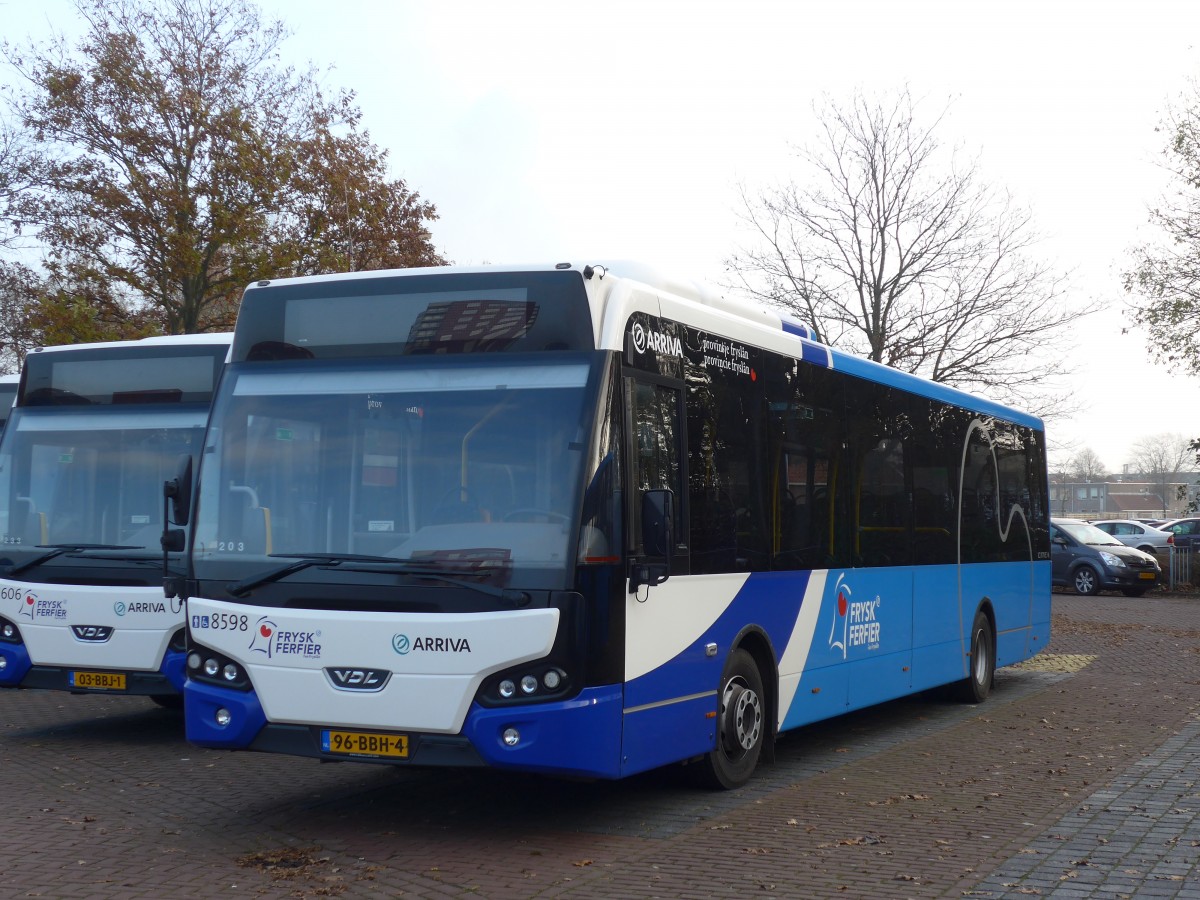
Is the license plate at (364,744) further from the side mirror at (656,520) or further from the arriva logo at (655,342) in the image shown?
the arriva logo at (655,342)

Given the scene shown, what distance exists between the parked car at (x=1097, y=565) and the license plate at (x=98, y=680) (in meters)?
25.7

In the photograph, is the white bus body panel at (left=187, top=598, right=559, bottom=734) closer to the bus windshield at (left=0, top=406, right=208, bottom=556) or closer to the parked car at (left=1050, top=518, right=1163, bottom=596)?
the bus windshield at (left=0, top=406, right=208, bottom=556)

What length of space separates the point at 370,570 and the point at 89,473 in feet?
16.5

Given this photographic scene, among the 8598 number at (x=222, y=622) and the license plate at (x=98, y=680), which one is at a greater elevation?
the 8598 number at (x=222, y=622)

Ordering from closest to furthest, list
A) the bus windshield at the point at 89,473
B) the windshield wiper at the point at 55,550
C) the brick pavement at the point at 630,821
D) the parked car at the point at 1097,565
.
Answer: the brick pavement at the point at 630,821 < the windshield wiper at the point at 55,550 < the bus windshield at the point at 89,473 < the parked car at the point at 1097,565

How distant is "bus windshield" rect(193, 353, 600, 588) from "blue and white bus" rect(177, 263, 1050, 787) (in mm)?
12

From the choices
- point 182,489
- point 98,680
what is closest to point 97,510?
point 98,680

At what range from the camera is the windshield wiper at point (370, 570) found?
6.80 m

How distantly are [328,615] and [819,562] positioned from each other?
4021 millimetres

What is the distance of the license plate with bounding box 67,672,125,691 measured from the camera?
10516 millimetres

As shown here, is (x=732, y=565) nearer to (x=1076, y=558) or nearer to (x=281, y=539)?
(x=281, y=539)

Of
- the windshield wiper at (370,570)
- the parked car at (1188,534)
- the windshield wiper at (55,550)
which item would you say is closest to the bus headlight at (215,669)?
the windshield wiper at (370,570)

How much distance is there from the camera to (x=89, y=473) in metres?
11.1

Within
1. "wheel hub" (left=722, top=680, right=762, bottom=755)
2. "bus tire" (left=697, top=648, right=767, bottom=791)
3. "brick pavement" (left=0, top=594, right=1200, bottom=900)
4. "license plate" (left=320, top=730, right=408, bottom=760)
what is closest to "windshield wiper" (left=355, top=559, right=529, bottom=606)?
"license plate" (left=320, top=730, right=408, bottom=760)
